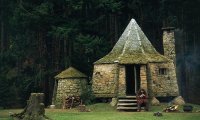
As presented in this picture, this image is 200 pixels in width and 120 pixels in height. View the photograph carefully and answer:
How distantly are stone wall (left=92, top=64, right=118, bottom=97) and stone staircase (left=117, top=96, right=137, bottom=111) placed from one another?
2183 millimetres

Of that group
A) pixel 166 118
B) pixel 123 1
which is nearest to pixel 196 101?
pixel 123 1

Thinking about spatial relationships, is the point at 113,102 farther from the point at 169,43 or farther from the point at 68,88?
the point at 169,43

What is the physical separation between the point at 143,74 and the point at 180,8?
1773 cm

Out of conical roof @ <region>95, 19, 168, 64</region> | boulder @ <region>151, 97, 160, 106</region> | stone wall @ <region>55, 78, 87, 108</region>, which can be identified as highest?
conical roof @ <region>95, 19, 168, 64</region>

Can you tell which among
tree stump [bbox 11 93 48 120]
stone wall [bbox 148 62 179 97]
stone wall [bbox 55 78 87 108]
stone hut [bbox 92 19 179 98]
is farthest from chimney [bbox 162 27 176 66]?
tree stump [bbox 11 93 48 120]

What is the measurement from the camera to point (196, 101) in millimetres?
45188

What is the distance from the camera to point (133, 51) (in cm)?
3052

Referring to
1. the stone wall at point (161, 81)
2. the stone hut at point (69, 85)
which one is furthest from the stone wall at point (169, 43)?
the stone hut at point (69, 85)

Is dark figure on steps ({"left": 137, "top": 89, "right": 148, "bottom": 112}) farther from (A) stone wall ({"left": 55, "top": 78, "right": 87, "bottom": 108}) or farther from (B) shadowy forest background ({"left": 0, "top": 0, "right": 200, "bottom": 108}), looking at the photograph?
(B) shadowy forest background ({"left": 0, "top": 0, "right": 200, "bottom": 108})

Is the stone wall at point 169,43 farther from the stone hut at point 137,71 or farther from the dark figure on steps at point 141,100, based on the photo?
the dark figure on steps at point 141,100

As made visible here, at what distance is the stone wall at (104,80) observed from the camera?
99.4ft

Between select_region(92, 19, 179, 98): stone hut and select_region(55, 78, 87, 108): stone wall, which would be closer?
select_region(92, 19, 179, 98): stone hut

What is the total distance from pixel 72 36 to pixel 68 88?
6249 mm

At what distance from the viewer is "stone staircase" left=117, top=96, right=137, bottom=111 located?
26.9m
